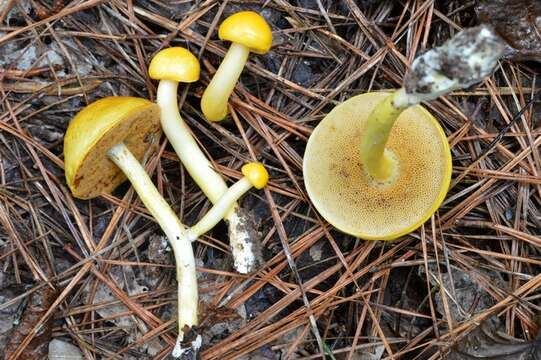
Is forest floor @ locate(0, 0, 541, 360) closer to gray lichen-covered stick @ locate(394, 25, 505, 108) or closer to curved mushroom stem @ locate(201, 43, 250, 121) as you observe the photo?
curved mushroom stem @ locate(201, 43, 250, 121)

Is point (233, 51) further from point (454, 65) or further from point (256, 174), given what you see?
point (454, 65)

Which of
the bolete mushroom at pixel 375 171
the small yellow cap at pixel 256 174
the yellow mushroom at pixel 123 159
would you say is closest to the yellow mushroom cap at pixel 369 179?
the bolete mushroom at pixel 375 171

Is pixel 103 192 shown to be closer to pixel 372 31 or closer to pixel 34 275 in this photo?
pixel 34 275

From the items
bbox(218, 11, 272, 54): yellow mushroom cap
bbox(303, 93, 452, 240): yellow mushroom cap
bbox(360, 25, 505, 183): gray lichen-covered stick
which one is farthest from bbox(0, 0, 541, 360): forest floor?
bbox(360, 25, 505, 183): gray lichen-covered stick

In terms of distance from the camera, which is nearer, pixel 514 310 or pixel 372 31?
pixel 514 310

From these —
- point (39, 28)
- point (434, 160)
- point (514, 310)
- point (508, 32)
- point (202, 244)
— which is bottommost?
point (514, 310)

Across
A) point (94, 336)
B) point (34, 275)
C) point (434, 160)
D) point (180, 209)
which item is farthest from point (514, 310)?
point (34, 275)

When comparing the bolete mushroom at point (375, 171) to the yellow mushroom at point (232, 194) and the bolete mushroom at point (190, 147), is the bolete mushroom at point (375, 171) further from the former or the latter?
the bolete mushroom at point (190, 147)

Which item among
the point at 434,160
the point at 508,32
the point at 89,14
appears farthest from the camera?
the point at 89,14
